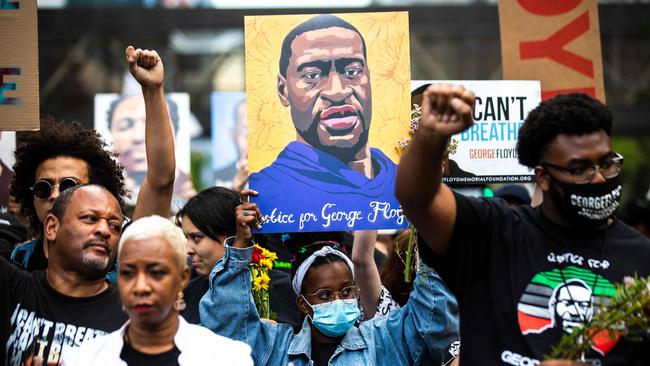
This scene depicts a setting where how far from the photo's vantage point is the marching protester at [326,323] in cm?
445

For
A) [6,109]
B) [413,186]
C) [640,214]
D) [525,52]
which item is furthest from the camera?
[640,214]

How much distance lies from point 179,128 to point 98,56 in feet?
51.7

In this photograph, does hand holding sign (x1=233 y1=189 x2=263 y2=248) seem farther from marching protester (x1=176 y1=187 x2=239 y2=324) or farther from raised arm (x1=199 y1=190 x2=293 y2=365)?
marching protester (x1=176 y1=187 x2=239 y2=324)

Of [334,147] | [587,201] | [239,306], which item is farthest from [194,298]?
[587,201]

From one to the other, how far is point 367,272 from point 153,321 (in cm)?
191

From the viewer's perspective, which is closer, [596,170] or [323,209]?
[596,170]

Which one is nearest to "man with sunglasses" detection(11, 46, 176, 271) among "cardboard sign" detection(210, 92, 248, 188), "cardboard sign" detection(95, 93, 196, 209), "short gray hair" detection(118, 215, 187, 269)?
"short gray hair" detection(118, 215, 187, 269)

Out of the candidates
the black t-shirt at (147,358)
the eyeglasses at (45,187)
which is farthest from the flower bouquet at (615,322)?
the eyeglasses at (45,187)

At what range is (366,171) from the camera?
4.96 metres

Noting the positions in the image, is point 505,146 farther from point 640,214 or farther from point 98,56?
point 98,56

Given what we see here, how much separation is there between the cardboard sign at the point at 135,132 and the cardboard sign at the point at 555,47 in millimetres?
3728

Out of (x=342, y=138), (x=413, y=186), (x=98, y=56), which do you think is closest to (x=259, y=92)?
(x=342, y=138)

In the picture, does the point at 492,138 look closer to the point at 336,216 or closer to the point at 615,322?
the point at 336,216

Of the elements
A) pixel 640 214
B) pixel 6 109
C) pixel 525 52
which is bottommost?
pixel 640 214
